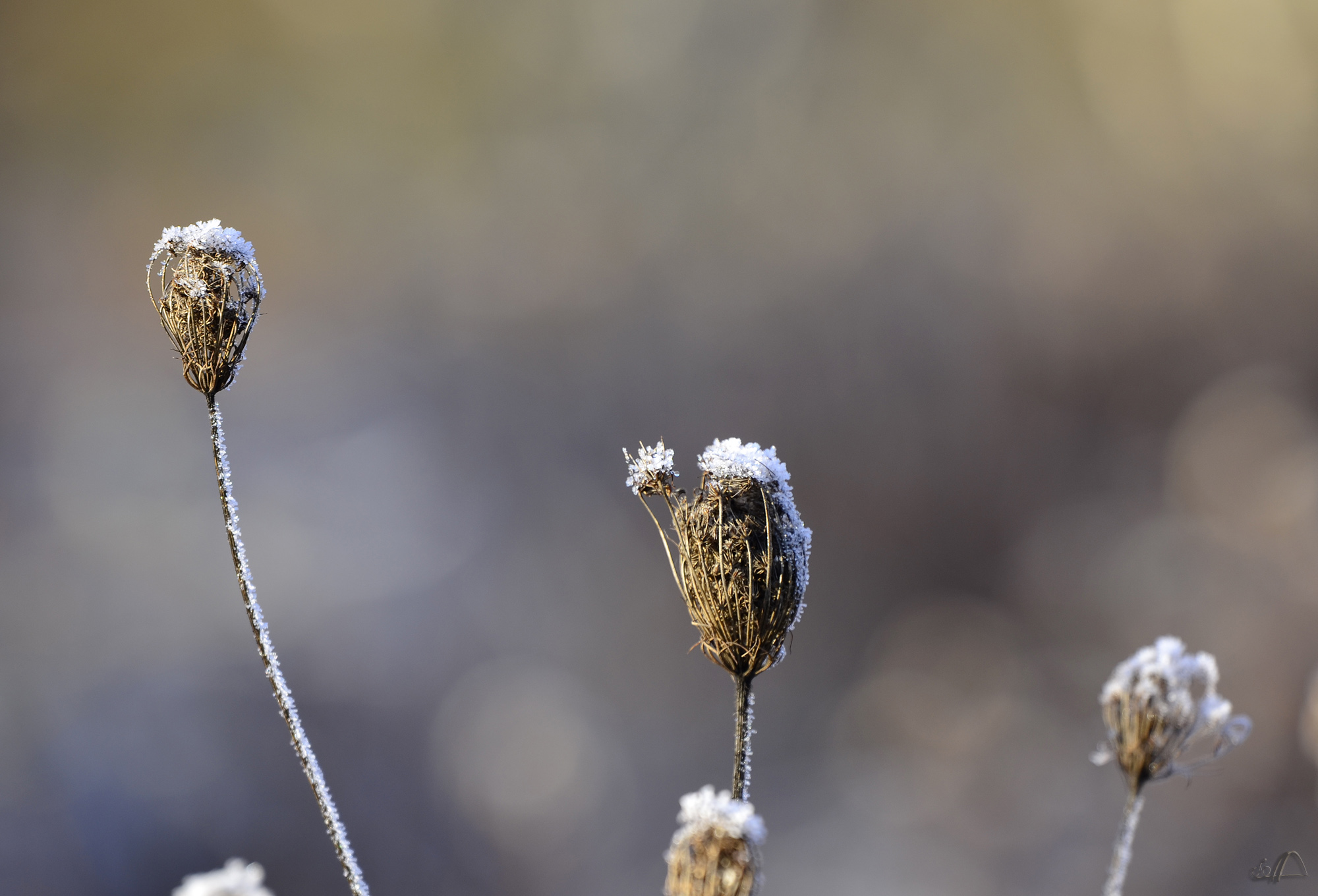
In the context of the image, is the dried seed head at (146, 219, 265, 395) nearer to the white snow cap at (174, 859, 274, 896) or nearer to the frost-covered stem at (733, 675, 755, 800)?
the white snow cap at (174, 859, 274, 896)

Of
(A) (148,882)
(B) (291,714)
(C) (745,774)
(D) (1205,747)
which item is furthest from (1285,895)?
(A) (148,882)

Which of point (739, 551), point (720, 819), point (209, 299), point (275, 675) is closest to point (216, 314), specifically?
point (209, 299)

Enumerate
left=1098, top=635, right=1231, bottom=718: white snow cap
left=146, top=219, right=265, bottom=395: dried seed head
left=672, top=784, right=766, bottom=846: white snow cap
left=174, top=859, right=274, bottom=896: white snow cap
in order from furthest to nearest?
left=146, top=219, right=265, bottom=395: dried seed head → left=1098, top=635, right=1231, bottom=718: white snow cap → left=672, top=784, right=766, bottom=846: white snow cap → left=174, top=859, right=274, bottom=896: white snow cap

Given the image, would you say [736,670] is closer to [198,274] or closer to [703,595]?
[703,595]

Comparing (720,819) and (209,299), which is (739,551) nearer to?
(720,819)

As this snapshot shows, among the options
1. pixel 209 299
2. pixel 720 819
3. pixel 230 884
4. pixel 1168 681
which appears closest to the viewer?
pixel 230 884

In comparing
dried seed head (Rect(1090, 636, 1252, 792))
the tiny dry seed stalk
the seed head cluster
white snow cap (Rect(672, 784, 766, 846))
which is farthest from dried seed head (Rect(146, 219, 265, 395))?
dried seed head (Rect(1090, 636, 1252, 792))
